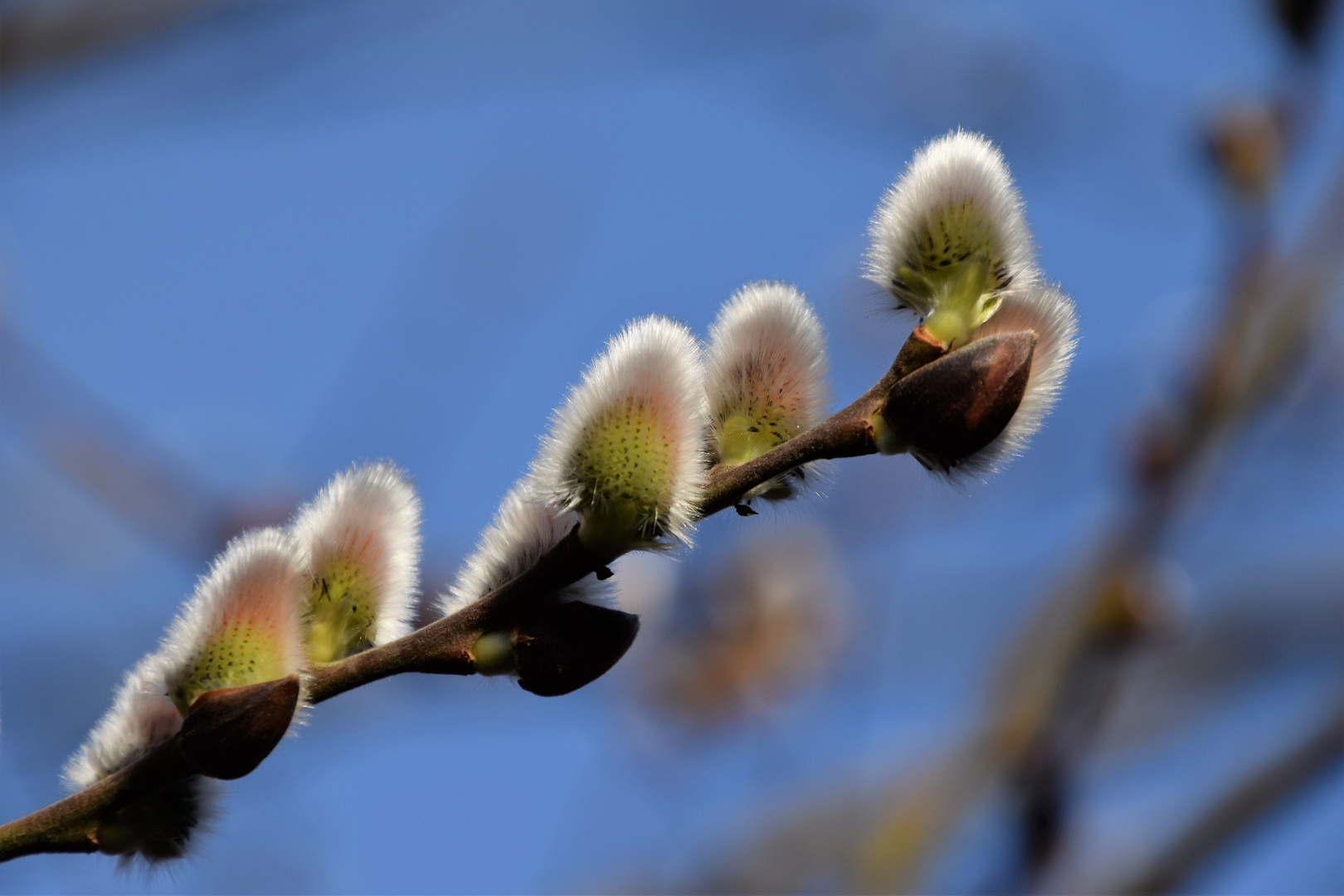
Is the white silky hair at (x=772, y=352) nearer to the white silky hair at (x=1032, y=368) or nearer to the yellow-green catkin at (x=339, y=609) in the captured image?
the white silky hair at (x=1032, y=368)

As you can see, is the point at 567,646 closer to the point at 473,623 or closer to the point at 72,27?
the point at 473,623

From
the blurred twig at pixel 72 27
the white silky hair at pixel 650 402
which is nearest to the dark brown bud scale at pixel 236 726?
the white silky hair at pixel 650 402

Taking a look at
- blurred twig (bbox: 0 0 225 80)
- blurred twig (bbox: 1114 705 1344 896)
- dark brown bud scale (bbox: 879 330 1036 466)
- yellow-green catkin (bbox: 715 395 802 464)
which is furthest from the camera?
blurred twig (bbox: 0 0 225 80)

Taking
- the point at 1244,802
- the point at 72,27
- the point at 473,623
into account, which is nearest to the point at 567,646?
the point at 473,623

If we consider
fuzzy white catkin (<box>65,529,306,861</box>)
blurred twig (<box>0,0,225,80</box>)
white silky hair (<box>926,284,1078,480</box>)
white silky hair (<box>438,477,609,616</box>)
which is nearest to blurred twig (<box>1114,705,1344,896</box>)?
white silky hair (<box>926,284,1078,480</box>)

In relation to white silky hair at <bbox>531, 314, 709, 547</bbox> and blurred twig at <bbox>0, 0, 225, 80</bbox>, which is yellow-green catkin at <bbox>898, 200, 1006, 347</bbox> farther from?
blurred twig at <bbox>0, 0, 225, 80</bbox>
